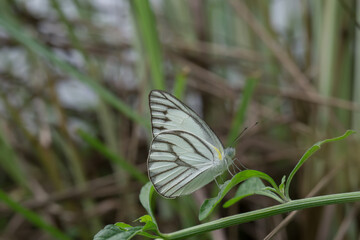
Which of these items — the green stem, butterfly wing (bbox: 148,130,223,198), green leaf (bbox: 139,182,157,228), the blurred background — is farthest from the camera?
the blurred background

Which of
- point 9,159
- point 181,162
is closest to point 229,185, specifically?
point 181,162

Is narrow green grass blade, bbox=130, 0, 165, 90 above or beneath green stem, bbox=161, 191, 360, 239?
above

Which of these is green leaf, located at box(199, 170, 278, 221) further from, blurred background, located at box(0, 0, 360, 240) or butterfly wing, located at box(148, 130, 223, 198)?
blurred background, located at box(0, 0, 360, 240)

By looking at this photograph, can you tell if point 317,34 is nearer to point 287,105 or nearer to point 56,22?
point 287,105

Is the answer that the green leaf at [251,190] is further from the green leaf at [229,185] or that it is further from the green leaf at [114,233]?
the green leaf at [114,233]

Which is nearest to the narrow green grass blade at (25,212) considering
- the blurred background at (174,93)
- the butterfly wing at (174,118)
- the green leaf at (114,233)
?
the blurred background at (174,93)

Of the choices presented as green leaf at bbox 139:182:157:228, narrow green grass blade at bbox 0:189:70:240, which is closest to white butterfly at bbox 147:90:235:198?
green leaf at bbox 139:182:157:228

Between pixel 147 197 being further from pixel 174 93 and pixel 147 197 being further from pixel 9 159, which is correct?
pixel 9 159
